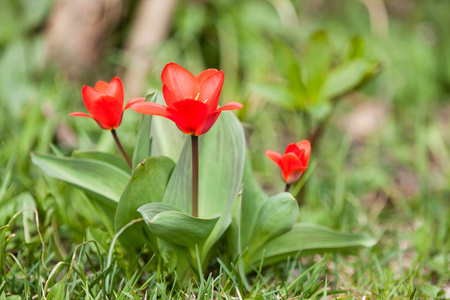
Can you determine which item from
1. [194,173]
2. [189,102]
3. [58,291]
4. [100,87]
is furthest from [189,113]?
[58,291]

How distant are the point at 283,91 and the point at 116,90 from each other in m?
0.96

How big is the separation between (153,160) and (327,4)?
288cm

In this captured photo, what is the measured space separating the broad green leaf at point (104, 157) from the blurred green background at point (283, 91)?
10.3 inches

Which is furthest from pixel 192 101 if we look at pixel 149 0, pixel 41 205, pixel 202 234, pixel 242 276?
pixel 149 0

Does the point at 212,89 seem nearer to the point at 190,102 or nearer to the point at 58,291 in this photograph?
the point at 190,102

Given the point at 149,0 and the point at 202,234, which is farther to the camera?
the point at 149,0

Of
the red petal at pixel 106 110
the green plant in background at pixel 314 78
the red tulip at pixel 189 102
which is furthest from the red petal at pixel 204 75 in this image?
the green plant in background at pixel 314 78

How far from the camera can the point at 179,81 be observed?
1.00 metres

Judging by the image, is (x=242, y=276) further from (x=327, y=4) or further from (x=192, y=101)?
(x=327, y=4)

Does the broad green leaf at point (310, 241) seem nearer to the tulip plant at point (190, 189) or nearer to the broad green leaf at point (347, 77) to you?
the tulip plant at point (190, 189)

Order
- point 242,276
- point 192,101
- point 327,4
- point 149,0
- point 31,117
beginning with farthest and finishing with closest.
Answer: point 327,4, point 149,0, point 31,117, point 242,276, point 192,101

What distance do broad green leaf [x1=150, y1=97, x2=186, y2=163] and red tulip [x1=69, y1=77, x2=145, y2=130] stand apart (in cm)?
22

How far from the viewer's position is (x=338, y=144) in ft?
8.62

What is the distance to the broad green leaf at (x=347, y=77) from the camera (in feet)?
5.65
